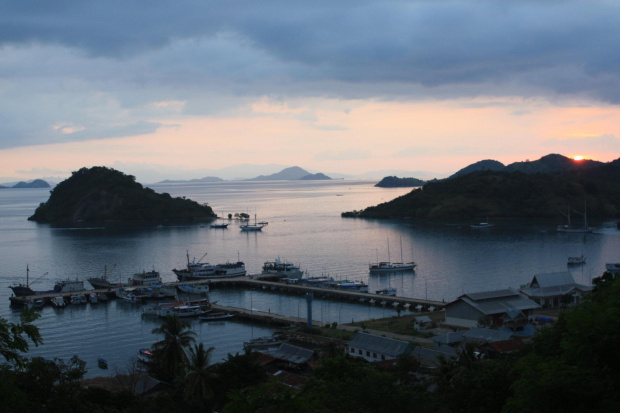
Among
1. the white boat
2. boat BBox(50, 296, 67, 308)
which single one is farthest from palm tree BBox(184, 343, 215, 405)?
boat BBox(50, 296, 67, 308)

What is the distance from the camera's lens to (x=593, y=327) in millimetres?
10109

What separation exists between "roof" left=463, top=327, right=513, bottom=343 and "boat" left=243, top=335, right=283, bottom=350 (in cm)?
976

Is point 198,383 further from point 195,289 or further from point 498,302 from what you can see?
point 195,289

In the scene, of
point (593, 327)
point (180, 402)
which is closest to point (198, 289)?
point (180, 402)

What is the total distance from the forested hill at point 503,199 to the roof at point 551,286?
3095 inches

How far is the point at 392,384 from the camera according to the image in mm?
13891

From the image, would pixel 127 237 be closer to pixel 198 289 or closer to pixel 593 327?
pixel 198 289

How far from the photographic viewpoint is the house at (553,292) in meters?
38.0

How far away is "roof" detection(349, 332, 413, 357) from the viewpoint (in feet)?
83.9

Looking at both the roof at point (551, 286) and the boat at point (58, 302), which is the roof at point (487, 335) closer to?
the roof at point (551, 286)

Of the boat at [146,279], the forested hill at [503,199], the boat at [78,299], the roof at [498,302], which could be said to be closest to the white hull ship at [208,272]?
the boat at [146,279]

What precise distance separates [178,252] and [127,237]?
21306 mm

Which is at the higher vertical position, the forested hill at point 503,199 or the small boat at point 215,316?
the forested hill at point 503,199

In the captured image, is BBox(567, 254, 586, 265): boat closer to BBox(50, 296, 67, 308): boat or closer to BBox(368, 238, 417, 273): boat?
BBox(368, 238, 417, 273): boat
